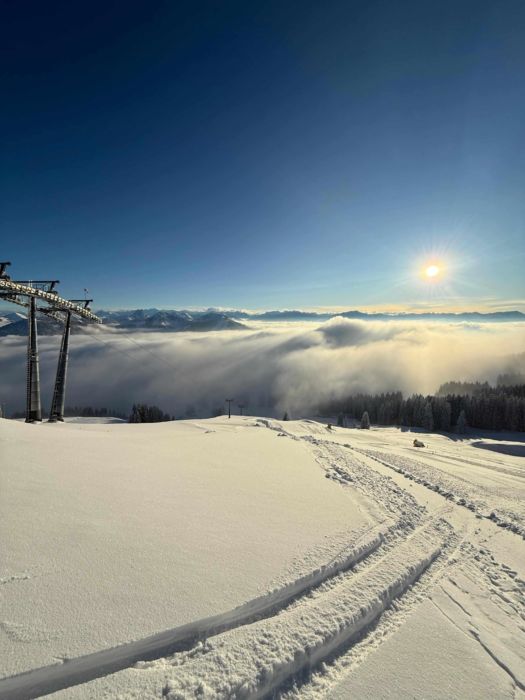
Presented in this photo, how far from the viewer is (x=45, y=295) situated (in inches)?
819

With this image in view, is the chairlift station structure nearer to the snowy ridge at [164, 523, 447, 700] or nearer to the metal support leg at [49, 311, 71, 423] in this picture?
the metal support leg at [49, 311, 71, 423]

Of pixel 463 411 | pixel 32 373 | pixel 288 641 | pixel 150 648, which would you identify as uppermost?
pixel 32 373

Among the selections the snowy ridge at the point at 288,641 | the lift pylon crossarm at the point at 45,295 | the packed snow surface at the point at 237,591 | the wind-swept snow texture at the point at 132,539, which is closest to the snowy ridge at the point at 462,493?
the packed snow surface at the point at 237,591

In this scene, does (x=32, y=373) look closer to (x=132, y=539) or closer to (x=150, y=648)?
(x=132, y=539)

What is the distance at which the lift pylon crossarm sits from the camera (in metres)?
17.3

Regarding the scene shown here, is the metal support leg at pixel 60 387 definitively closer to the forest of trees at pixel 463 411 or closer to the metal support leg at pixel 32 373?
the metal support leg at pixel 32 373

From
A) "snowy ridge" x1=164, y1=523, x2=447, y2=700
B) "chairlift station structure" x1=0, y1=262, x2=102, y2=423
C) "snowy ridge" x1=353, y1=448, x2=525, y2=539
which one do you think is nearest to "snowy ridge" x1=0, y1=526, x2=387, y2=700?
"snowy ridge" x1=164, y1=523, x2=447, y2=700

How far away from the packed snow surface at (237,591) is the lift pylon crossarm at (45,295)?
1372 cm

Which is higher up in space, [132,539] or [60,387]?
[60,387]

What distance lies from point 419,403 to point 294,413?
74.6 meters

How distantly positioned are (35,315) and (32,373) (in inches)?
146

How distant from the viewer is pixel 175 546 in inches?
193

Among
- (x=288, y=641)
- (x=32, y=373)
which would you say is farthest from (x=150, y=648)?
(x=32, y=373)

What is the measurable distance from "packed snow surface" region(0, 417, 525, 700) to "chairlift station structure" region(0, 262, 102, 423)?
13.7 m
